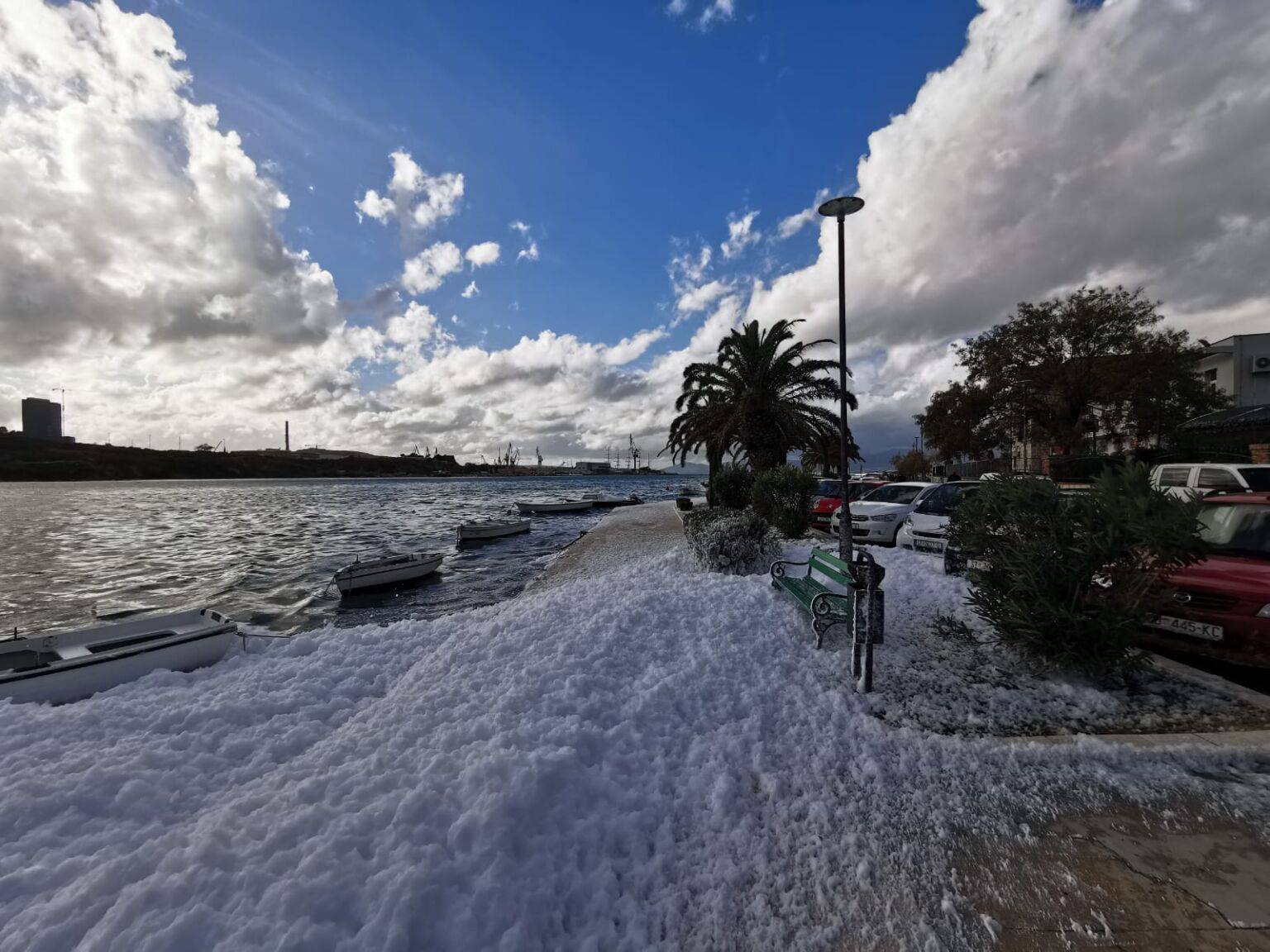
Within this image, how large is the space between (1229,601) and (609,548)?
12415 millimetres

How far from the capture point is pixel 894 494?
567 inches

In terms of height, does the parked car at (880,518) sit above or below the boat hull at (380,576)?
above

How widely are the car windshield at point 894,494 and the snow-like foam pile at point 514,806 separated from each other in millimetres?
10706

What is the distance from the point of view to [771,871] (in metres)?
2.60

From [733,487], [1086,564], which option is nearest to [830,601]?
[1086,564]

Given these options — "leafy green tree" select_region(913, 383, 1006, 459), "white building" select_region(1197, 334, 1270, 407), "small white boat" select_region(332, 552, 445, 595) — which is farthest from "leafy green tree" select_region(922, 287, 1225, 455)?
"small white boat" select_region(332, 552, 445, 595)

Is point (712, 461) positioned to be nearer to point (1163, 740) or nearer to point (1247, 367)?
point (1163, 740)

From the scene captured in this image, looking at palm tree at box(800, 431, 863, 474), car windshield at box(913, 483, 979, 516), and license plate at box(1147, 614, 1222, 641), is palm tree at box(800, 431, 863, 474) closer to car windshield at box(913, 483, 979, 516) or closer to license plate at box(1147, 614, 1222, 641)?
car windshield at box(913, 483, 979, 516)

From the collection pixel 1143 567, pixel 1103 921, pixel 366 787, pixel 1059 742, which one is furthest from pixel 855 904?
pixel 1143 567

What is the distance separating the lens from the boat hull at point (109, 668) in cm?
493

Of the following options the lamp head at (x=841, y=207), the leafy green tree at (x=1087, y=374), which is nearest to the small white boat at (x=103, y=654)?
the lamp head at (x=841, y=207)

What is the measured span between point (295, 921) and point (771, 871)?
221cm

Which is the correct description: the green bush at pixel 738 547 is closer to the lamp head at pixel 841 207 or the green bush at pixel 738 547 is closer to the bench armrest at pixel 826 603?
the bench armrest at pixel 826 603

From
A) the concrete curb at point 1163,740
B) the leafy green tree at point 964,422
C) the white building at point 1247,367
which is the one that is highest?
the white building at point 1247,367
